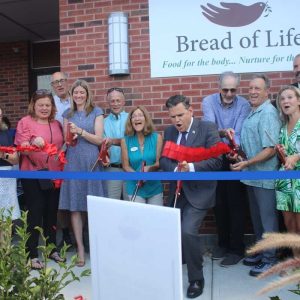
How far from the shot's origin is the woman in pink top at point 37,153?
4523mm

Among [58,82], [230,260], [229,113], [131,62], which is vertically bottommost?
[230,260]

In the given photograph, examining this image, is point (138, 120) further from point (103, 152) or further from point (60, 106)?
point (60, 106)

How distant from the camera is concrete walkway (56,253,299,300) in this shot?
151 inches

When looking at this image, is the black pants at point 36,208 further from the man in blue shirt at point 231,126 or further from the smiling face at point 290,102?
the smiling face at point 290,102

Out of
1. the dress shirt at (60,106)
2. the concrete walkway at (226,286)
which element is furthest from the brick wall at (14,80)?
the concrete walkway at (226,286)

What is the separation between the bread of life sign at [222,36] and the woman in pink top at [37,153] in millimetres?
1494

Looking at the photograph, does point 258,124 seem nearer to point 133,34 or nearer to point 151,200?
point 151,200

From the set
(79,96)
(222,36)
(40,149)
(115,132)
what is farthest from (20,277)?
(222,36)

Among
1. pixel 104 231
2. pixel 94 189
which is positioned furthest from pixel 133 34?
pixel 104 231

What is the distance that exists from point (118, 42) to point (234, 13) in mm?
1394

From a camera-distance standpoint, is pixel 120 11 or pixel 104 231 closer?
pixel 104 231

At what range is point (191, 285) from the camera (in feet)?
12.8

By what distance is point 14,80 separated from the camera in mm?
9555

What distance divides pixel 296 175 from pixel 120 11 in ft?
10.7
